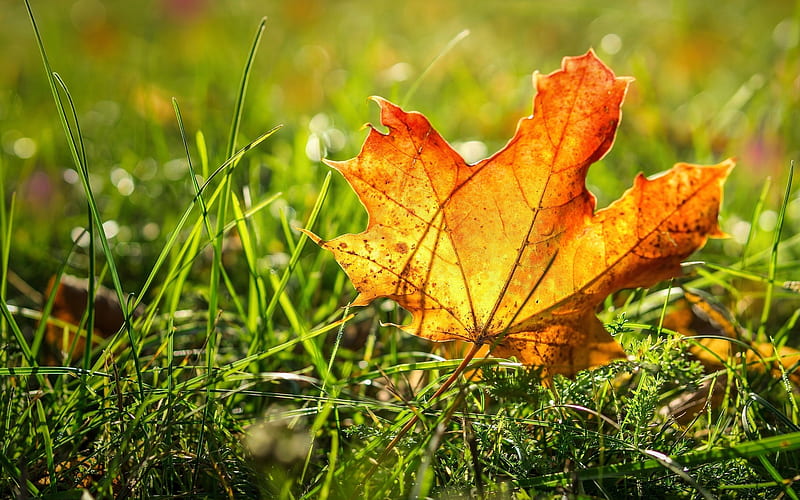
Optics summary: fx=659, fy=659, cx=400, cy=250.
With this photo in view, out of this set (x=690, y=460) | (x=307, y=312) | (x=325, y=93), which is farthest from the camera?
(x=325, y=93)

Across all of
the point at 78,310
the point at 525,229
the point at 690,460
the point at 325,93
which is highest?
the point at 325,93

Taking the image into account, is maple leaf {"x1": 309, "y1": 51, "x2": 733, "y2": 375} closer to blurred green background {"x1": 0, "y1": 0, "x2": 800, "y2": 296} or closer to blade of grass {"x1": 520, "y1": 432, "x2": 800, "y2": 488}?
blade of grass {"x1": 520, "y1": 432, "x2": 800, "y2": 488}

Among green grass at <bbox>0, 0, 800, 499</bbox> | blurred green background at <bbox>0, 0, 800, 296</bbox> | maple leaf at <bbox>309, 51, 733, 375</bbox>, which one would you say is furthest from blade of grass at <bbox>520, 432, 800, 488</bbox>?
blurred green background at <bbox>0, 0, 800, 296</bbox>

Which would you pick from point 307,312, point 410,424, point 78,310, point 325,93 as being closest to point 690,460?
point 410,424

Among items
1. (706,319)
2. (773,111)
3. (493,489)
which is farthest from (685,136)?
(493,489)

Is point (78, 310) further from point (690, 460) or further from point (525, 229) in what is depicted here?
point (690, 460)
